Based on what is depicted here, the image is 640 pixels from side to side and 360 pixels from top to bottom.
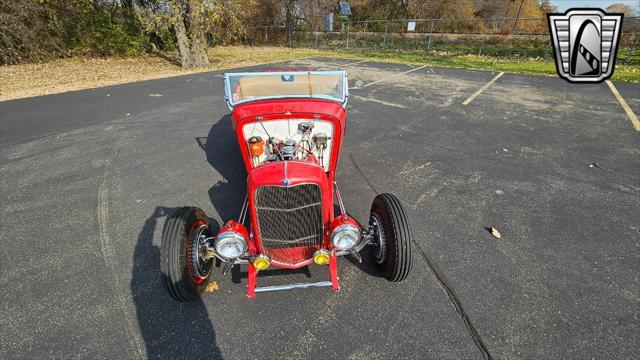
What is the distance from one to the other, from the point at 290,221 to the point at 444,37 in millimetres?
27597

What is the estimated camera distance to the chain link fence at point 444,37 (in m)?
18.6

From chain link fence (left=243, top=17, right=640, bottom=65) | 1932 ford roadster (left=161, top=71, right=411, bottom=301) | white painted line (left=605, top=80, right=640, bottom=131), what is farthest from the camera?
chain link fence (left=243, top=17, right=640, bottom=65)

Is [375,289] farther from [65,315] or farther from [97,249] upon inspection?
[97,249]

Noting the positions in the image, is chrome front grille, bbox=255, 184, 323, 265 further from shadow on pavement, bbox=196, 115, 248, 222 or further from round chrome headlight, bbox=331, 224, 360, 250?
shadow on pavement, bbox=196, 115, 248, 222

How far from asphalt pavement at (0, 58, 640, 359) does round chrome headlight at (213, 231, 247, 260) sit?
0.67 m

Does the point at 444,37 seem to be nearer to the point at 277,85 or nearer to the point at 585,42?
the point at 585,42

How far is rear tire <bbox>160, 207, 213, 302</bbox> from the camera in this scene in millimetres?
2510

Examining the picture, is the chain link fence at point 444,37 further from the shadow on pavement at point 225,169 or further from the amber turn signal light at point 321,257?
the amber turn signal light at point 321,257

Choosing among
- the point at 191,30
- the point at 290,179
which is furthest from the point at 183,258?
the point at 191,30

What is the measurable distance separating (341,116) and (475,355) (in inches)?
116

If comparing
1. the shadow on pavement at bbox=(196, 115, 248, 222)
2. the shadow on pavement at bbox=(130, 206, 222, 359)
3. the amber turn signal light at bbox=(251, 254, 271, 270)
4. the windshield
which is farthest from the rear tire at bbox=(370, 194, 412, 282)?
the shadow on pavement at bbox=(196, 115, 248, 222)

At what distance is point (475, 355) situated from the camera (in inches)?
93.6

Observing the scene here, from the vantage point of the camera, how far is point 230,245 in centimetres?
247

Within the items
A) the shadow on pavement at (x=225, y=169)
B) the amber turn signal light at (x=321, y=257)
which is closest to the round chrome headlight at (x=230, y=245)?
the amber turn signal light at (x=321, y=257)
